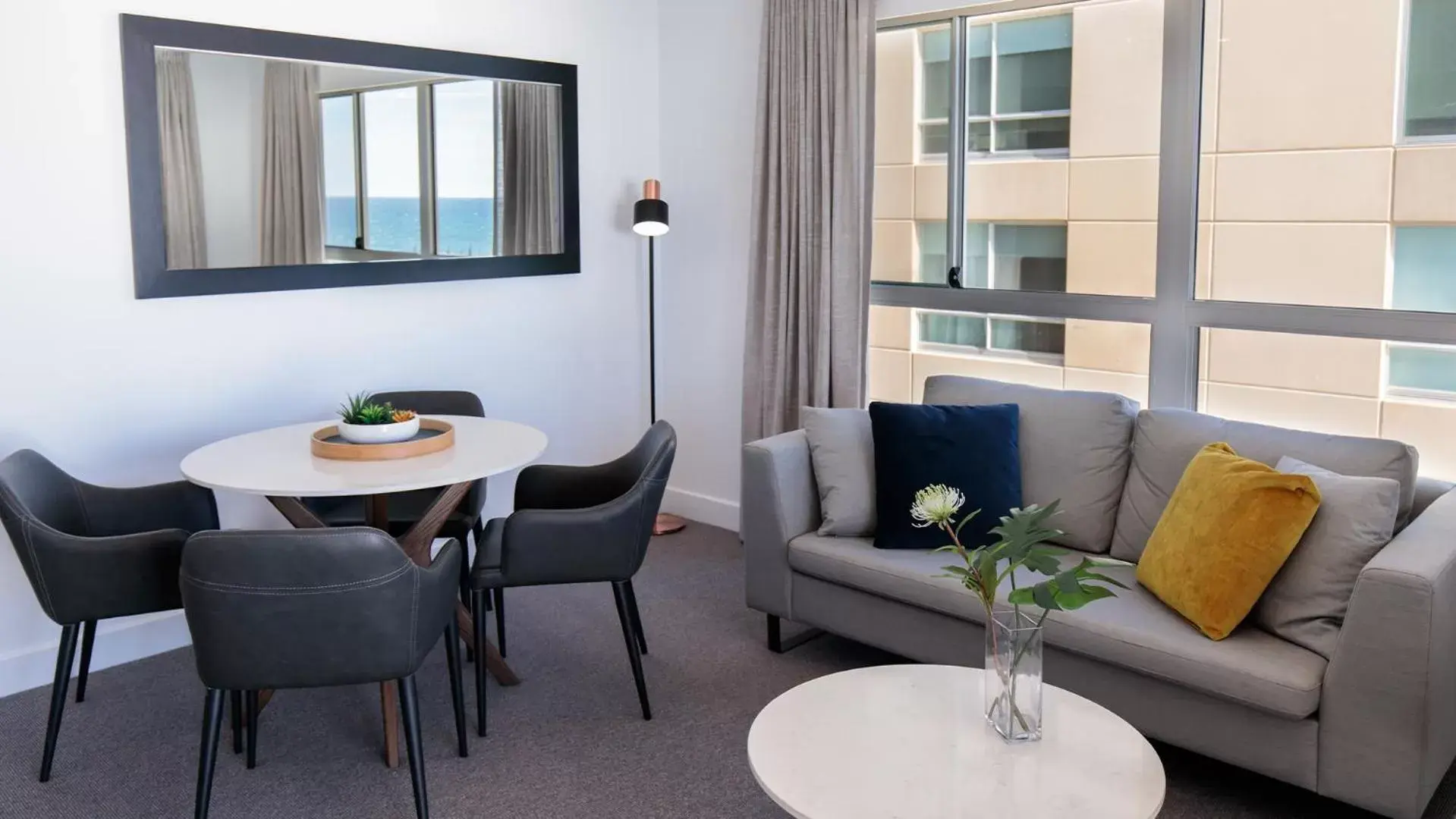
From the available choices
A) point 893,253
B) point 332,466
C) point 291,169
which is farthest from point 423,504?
point 893,253

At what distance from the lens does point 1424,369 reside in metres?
3.41

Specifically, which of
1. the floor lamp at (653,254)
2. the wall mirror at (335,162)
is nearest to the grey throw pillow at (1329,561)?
the floor lamp at (653,254)

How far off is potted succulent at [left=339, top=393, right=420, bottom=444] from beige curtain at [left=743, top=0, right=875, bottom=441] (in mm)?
1725

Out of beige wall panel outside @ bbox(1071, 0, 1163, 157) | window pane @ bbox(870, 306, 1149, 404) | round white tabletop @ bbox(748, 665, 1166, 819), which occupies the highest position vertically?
beige wall panel outside @ bbox(1071, 0, 1163, 157)

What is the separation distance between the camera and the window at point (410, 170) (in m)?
4.24

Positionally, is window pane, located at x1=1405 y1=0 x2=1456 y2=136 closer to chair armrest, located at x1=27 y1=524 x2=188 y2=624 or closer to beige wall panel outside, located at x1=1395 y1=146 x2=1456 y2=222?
beige wall panel outside, located at x1=1395 y1=146 x2=1456 y2=222

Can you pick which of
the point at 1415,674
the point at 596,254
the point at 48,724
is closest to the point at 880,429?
the point at 1415,674

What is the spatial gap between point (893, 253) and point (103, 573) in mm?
2951

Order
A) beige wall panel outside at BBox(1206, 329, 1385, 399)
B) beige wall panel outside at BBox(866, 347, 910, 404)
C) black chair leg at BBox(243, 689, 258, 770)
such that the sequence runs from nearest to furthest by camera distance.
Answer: black chair leg at BBox(243, 689, 258, 770)
beige wall panel outside at BBox(1206, 329, 1385, 399)
beige wall panel outside at BBox(866, 347, 910, 404)

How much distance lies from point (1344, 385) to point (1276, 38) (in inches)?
41.2

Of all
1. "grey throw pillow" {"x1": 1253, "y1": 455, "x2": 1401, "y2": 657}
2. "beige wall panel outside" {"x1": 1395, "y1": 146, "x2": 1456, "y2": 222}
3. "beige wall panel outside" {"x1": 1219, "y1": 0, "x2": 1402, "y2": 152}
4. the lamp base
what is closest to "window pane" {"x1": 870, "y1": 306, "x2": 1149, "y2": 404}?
"beige wall panel outside" {"x1": 1219, "y1": 0, "x2": 1402, "y2": 152}

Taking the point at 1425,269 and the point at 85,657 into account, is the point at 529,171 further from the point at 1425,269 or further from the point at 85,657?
the point at 1425,269

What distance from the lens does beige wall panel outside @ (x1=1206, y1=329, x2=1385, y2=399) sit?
11.5 feet

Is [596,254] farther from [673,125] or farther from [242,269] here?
Result: [242,269]
